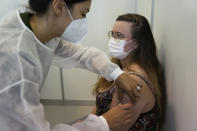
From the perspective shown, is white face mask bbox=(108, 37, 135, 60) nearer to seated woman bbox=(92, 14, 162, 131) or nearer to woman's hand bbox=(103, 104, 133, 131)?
seated woman bbox=(92, 14, 162, 131)

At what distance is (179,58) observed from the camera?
3.61 feet

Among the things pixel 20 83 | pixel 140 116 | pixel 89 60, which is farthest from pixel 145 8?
pixel 20 83

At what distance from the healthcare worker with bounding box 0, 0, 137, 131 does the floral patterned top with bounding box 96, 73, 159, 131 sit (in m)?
0.23

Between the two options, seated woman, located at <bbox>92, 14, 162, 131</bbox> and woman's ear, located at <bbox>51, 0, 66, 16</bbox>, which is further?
seated woman, located at <bbox>92, 14, 162, 131</bbox>

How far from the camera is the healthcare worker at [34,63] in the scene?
0.76 m

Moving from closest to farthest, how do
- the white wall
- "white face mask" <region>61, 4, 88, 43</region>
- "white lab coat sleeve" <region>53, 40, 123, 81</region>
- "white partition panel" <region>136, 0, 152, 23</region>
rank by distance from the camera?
1. "white face mask" <region>61, 4, 88, 43</region>
2. "white lab coat sleeve" <region>53, 40, 123, 81</region>
3. "white partition panel" <region>136, 0, 152, 23</region>
4. the white wall

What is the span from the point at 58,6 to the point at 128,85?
502mm

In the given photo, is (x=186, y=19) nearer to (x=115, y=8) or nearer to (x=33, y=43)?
(x=33, y=43)

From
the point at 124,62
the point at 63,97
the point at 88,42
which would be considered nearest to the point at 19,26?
the point at 124,62

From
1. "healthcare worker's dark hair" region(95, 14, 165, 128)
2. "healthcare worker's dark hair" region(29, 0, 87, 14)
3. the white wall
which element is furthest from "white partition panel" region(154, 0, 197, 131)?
the white wall

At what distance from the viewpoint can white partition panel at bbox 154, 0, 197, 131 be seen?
0.91 meters

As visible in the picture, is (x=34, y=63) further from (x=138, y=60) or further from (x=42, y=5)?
(x=138, y=60)

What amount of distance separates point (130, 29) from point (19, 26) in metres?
0.75

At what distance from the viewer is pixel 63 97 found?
2.60 meters
